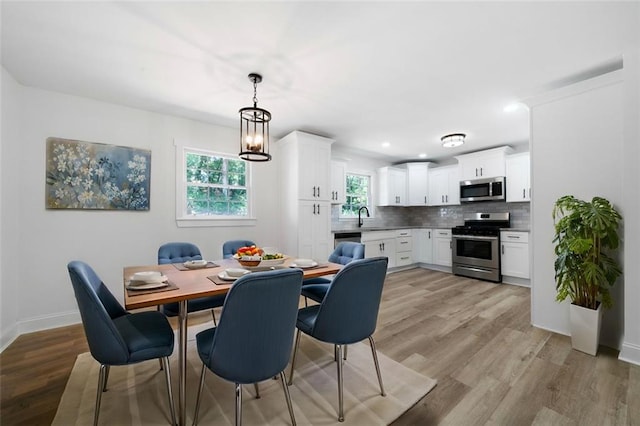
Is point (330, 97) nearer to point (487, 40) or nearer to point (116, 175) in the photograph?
point (487, 40)

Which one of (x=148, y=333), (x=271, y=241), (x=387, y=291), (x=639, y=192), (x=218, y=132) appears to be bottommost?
(x=387, y=291)

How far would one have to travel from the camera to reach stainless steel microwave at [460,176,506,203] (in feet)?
16.0

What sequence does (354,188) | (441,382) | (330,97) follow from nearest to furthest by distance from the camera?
(441,382) < (330,97) < (354,188)

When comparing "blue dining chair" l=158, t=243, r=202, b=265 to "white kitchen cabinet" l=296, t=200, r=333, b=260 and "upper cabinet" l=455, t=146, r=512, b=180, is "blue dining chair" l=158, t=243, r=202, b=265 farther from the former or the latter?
"upper cabinet" l=455, t=146, r=512, b=180

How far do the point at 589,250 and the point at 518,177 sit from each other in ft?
9.40

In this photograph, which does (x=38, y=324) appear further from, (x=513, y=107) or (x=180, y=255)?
(x=513, y=107)

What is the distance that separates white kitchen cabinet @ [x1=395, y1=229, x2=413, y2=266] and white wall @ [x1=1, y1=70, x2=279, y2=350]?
3799 mm

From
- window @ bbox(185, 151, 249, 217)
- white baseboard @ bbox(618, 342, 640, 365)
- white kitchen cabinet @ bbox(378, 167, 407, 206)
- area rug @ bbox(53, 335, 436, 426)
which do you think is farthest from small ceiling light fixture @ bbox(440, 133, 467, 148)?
area rug @ bbox(53, 335, 436, 426)

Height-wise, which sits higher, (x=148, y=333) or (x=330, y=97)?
(x=330, y=97)

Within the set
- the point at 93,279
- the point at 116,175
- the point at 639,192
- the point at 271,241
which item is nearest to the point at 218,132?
the point at 116,175

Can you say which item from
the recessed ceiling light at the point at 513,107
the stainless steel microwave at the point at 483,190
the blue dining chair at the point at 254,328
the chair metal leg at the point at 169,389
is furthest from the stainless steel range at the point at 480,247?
the chair metal leg at the point at 169,389

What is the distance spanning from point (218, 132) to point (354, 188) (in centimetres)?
302

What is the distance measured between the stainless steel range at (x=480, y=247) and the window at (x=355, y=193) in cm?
191

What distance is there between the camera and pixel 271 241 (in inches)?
171
